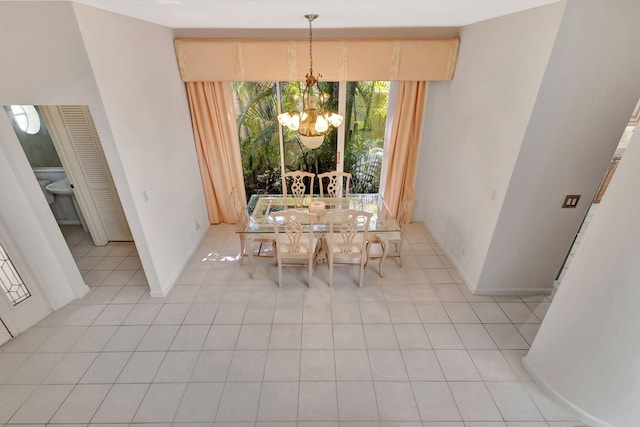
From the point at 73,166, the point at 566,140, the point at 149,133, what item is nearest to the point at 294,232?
the point at 149,133

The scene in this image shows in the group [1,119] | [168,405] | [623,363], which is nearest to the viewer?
[623,363]

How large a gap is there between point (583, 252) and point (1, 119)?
446cm

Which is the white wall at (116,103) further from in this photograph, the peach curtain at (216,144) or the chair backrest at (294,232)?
the chair backrest at (294,232)

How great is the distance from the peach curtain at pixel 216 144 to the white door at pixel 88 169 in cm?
111

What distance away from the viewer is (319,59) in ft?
11.2

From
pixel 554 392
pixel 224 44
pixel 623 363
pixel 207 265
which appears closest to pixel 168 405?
pixel 207 265

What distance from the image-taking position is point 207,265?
363cm

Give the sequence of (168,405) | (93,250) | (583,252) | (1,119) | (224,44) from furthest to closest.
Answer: (93,250)
(224,44)
(1,119)
(168,405)
(583,252)

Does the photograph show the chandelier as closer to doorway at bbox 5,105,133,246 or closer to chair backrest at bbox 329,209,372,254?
chair backrest at bbox 329,209,372,254

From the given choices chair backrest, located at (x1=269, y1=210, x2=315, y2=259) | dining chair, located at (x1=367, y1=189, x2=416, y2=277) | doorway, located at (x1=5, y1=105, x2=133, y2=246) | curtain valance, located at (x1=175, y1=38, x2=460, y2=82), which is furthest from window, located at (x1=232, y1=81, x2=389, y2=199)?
doorway, located at (x1=5, y1=105, x2=133, y2=246)

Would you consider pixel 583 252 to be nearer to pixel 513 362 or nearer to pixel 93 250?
pixel 513 362

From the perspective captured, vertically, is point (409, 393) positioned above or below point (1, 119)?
below

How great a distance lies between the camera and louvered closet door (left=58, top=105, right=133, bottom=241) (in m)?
3.31

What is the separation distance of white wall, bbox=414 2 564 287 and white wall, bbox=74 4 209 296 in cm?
325
